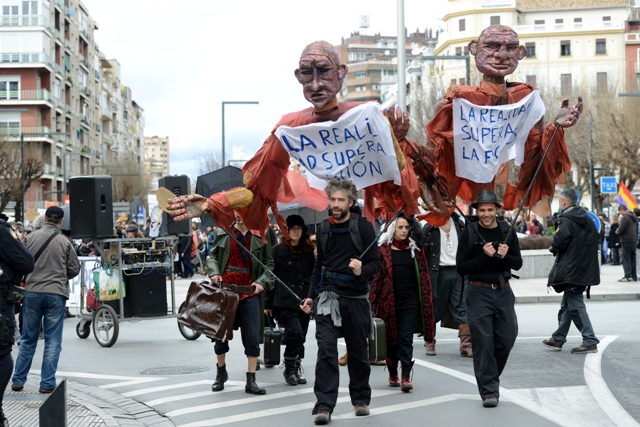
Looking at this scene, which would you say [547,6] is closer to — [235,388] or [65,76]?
[65,76]

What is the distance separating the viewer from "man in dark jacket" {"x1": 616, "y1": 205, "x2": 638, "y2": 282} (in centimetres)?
2191

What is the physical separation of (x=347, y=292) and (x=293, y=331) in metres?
2.02

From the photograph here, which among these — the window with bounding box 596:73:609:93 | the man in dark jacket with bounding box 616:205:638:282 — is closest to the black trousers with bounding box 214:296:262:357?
the man in dark jacket with bounding box 616:205:638:282

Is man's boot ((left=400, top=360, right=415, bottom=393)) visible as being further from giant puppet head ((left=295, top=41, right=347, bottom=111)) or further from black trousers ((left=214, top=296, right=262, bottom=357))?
giant puppet head ((left=295, top=41, right=347, bottom=111))

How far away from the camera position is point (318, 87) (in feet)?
26.8

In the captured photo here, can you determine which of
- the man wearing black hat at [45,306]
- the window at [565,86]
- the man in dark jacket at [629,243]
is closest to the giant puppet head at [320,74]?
the man wearing black hat at [45,306]

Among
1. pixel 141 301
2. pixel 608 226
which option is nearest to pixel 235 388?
pixel 141 301

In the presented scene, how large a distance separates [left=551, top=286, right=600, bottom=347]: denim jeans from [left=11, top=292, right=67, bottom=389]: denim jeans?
19.9ft

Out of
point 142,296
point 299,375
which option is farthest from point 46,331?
point 142,296

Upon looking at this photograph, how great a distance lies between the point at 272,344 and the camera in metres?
9.93

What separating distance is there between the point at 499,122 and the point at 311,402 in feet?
10.8

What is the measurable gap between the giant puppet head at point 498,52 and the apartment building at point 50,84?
5353 cm

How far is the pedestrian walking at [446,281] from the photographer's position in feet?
37.4

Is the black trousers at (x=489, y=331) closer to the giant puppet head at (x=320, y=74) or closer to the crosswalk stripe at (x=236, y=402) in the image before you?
the crosswalk stripe at (x=236, y=402)
